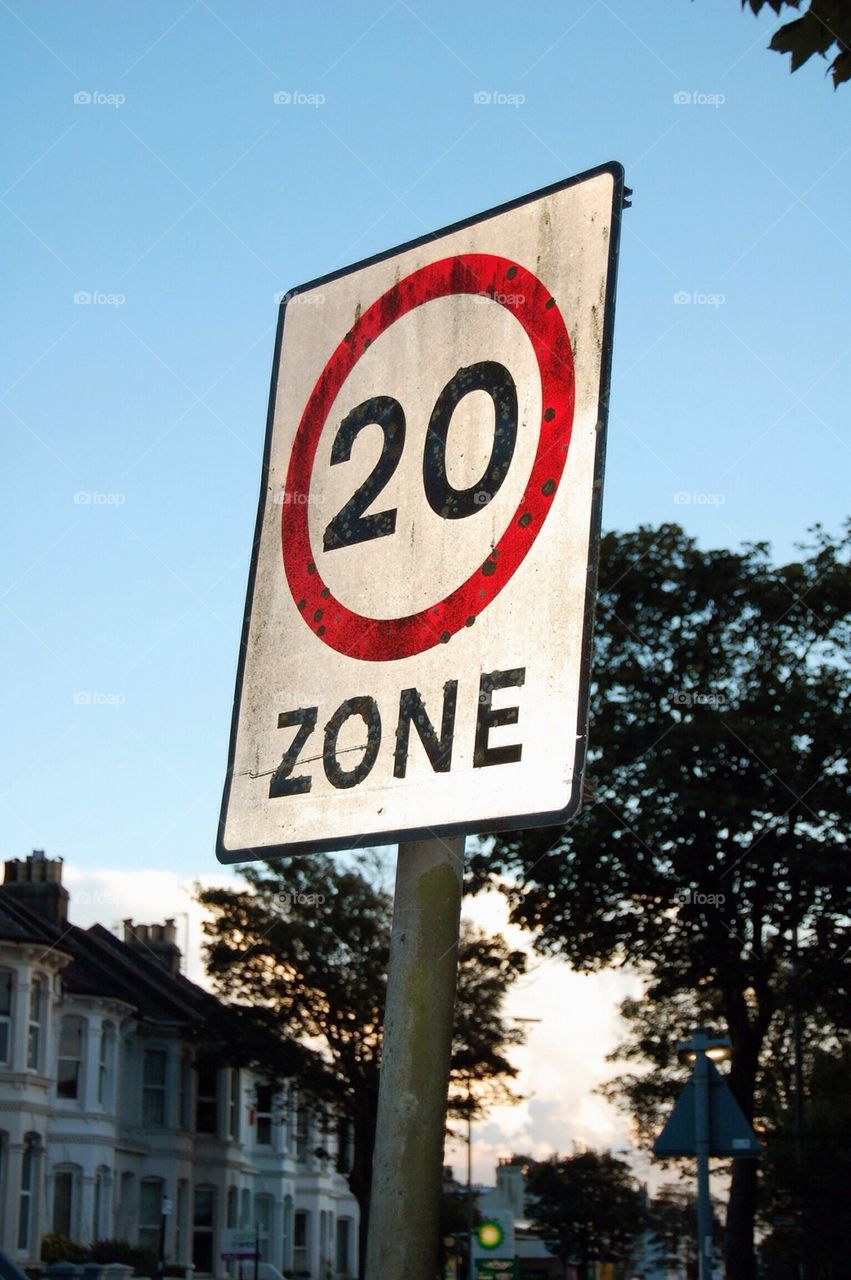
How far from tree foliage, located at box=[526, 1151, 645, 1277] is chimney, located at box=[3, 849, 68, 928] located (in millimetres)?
44199

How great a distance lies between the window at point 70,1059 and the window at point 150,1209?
546 cm

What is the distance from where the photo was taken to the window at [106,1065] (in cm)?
4634

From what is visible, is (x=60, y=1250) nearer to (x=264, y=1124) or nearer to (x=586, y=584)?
(x=264, y=1124)

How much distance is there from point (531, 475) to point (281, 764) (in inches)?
26.4

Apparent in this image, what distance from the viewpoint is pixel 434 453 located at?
2.68 meters

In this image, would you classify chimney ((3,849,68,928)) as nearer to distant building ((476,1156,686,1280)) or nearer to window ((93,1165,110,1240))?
window ((93,1165,110,1240))

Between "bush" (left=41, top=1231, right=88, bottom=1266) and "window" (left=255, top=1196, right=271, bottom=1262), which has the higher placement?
"bush" (left=41, top=1231, right=88, bottom=1266)

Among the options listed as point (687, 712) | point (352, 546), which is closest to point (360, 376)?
point (352, 546)

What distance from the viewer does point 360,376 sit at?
2.89 metres

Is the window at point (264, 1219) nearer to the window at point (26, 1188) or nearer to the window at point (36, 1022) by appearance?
the window at point (26, 1188)

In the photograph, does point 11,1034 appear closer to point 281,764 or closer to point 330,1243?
point 330,1243

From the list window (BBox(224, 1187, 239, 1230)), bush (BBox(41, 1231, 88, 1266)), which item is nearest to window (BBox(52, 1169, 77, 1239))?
bush (BBox(41, 1231, 88, 1266))

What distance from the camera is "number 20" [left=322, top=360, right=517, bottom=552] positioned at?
2604 mm

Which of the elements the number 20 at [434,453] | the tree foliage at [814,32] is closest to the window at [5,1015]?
the tree foliage at [814,32]
